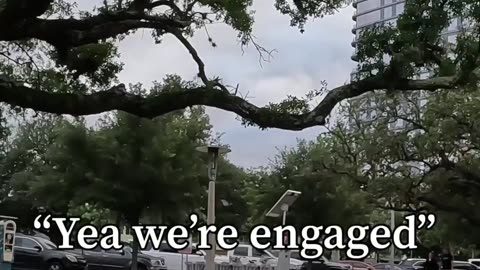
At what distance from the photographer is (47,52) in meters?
11.2

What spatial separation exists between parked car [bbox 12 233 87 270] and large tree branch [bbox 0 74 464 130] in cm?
1600

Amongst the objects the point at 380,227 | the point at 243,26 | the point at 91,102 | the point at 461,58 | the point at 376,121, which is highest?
the point at 376,121

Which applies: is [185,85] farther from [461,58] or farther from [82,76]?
[461,58]

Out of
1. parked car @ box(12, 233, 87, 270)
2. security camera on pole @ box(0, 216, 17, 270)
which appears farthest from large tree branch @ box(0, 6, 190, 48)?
parked car @ box(12, 233, 87, 270)

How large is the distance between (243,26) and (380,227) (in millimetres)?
3090

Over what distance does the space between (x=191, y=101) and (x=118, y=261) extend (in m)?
17.4

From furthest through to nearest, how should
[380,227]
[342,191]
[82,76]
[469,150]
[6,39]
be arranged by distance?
[342,191]
[469,150]
[82,76]
[380,227]
[6,39]

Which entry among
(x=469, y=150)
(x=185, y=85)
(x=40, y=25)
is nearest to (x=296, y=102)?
(x=185, y=85)

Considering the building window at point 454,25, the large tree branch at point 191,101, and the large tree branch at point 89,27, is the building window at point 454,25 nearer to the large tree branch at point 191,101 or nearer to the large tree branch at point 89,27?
the large tree branch at point 191,101

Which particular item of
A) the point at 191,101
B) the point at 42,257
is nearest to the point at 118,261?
the point at 42,257

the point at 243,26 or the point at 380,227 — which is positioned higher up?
the point at 243,26

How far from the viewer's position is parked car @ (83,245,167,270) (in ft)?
83.0

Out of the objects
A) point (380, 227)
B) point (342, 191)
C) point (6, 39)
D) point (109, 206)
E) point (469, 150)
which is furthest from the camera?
point (342, 191)

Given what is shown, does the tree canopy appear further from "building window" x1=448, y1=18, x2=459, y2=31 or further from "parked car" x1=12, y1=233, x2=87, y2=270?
"parked car" x1=12, y1=233, x2=87, y2=270
